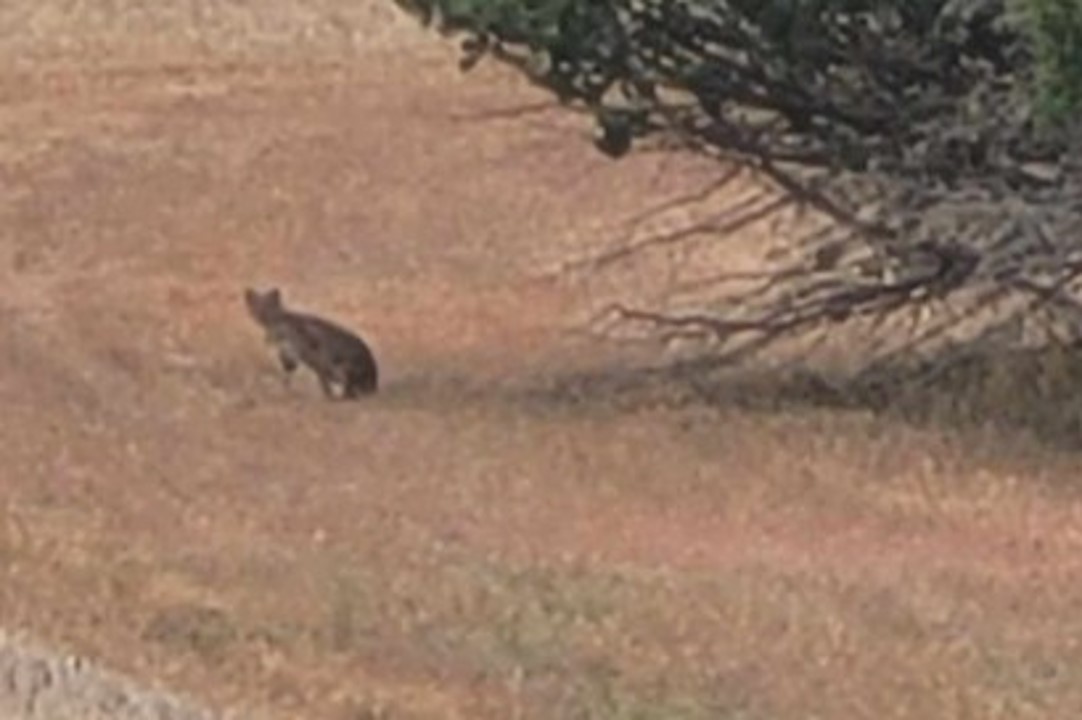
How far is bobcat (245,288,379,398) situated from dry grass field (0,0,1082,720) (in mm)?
142

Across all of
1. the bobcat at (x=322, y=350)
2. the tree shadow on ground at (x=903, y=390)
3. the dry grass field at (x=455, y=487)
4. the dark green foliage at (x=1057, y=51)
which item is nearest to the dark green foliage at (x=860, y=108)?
the tree shadow on ground at (x=903, y=390)

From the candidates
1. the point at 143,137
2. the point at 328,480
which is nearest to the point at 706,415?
the point at 328,480

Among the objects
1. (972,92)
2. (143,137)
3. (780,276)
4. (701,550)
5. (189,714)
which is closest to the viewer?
(189,714)

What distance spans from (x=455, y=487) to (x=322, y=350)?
91.7 inches

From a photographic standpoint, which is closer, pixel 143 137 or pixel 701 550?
pixel 701 550

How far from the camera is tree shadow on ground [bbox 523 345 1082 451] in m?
16.7

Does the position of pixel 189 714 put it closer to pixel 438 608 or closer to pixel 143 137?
pixel 438 608

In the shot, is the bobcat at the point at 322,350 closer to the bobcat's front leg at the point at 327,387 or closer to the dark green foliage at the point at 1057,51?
the bobcat's front leg at the point at 327,387

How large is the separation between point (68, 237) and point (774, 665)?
12151 millimetres

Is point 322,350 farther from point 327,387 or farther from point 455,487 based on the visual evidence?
point 455,487

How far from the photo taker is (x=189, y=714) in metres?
9.97

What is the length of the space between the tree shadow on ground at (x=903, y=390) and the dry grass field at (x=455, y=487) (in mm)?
42

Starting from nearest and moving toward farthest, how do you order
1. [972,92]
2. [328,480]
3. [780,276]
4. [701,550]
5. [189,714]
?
[189,714] < [701,550] < [328,480] < [972,92] < [780,276]

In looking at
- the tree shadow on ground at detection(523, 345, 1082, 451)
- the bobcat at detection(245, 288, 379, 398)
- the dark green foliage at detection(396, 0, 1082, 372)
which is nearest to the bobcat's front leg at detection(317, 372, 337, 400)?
the bobcat at detection(245, 288, 379, 398)
